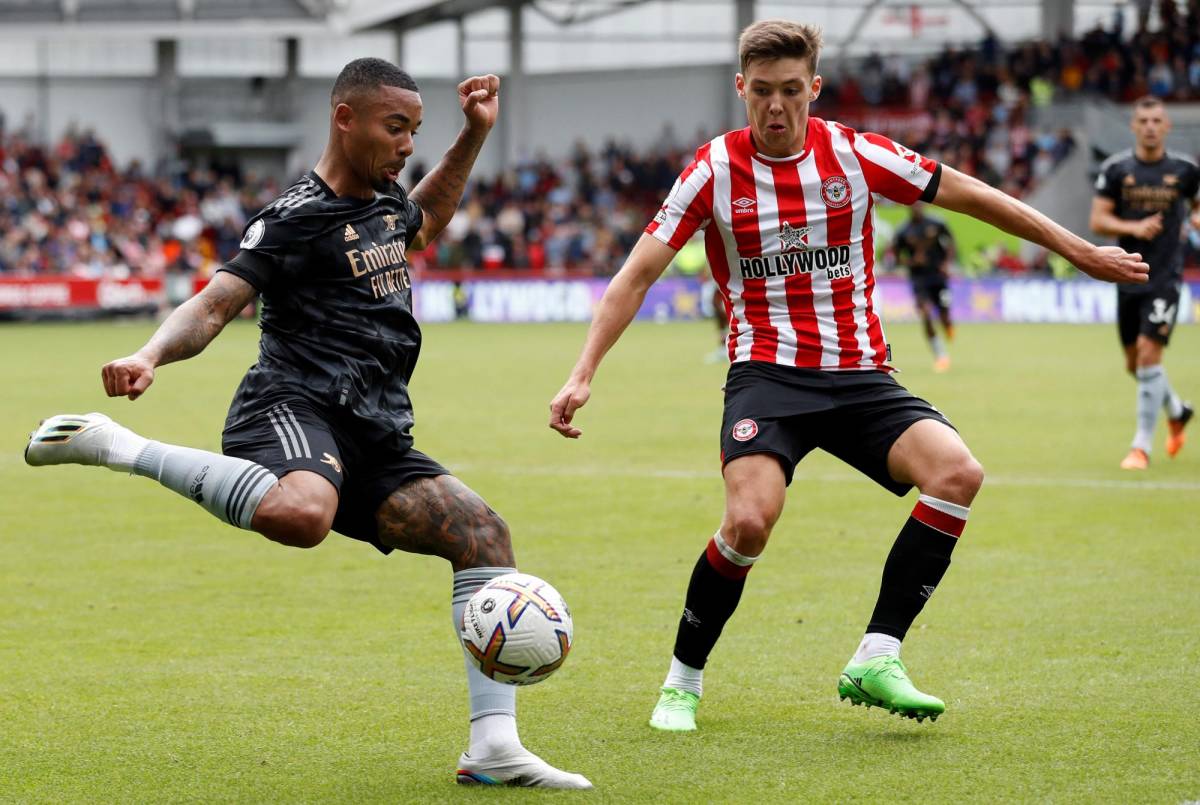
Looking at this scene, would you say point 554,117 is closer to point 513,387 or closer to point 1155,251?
point 513,387

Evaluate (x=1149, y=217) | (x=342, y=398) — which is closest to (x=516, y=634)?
(x=342, y=398)

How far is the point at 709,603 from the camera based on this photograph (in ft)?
18.4

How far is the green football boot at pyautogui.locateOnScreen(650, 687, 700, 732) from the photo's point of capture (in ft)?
17.7

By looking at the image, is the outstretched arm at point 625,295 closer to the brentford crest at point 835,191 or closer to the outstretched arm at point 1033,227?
the brentford crest at point 835,191

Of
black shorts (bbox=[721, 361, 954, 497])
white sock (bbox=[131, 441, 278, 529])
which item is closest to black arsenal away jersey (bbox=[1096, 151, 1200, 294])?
black shorts (bbox=[721, 361, 954, 497])

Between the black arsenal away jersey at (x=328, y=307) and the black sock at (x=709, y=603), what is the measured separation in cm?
116

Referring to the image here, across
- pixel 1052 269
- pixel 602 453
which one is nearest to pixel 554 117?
pixel 1052 269

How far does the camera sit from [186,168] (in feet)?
148

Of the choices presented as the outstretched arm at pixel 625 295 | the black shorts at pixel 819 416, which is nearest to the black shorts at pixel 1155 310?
the black shorts at pixel 819 416

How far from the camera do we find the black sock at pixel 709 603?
557 cm

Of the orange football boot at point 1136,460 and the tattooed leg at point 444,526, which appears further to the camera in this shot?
the orange football boot at point 1136,460

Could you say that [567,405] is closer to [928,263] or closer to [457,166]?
[457,166]

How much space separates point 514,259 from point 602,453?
89.4 feet

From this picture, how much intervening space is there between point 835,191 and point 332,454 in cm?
193
